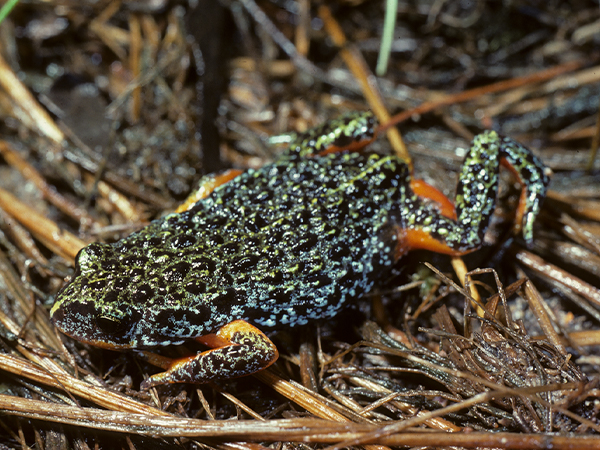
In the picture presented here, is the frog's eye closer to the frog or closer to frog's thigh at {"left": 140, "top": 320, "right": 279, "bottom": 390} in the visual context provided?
the frog

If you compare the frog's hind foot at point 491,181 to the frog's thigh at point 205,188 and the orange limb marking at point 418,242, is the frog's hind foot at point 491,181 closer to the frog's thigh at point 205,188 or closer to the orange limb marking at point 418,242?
the orange limb marking at point 418,242

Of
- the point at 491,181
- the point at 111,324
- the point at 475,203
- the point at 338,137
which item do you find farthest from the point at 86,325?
the point at 491,181

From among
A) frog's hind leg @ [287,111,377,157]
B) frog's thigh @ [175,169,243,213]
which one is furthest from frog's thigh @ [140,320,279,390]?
frog's hind leg @ [287,111,377,157]

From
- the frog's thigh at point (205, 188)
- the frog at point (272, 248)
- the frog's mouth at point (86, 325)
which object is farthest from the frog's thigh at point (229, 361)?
the frog's thigh at point (205, 188)

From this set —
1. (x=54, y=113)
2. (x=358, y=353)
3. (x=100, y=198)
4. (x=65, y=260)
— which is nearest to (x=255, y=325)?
(x=358, y=353)

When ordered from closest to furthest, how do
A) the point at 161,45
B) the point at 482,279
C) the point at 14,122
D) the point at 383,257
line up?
the point at 383,257 < the point at 482,279 < the point at 14,122 < the point at 161,45

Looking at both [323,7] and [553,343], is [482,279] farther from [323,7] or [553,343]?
[323,7]
